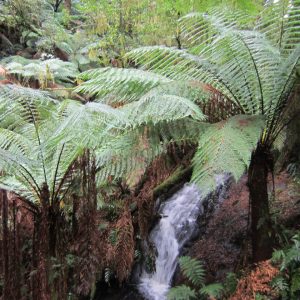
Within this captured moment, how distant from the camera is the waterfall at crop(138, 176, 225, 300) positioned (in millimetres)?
4176

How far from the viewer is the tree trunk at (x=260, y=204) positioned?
8.56ft

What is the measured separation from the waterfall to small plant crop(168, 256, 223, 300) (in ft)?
2.53

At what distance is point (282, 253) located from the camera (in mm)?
2588

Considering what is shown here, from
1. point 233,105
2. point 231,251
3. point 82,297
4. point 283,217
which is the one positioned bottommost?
point 82,297

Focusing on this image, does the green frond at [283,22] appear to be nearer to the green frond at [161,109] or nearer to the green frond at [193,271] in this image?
the green frond at [161,109]

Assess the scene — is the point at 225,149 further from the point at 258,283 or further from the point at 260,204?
the point at 258,283

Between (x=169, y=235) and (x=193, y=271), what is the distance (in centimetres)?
123

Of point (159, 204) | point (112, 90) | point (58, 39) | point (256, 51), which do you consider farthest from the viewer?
point (58, 39)

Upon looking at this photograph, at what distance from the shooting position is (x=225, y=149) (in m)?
2.07

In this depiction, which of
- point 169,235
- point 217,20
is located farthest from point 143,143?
point 169,235

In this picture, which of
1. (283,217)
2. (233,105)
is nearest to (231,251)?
(283,217)

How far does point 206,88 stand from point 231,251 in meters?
1.82

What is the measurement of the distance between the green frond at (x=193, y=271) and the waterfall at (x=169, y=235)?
2.63ft

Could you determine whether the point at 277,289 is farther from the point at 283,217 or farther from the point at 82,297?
the point at 82,297
